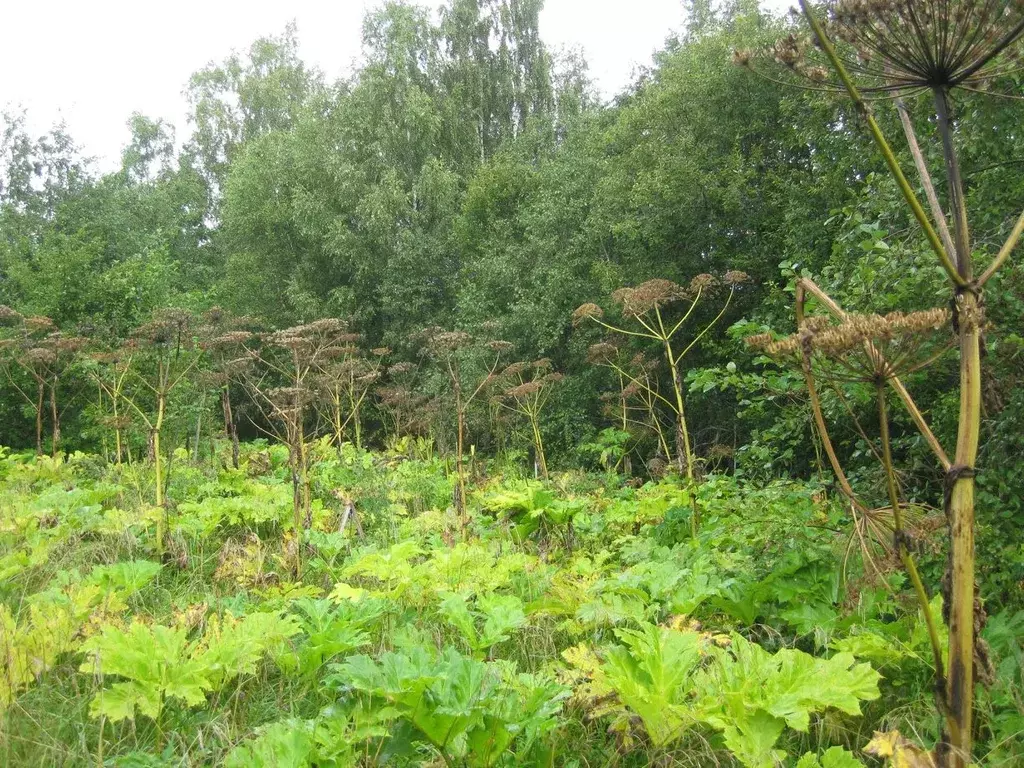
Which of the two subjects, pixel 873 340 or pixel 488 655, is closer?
pixel 873 340

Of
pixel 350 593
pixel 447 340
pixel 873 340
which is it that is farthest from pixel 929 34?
pixel 447 340

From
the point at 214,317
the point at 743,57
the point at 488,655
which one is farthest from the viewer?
the point at 214,317

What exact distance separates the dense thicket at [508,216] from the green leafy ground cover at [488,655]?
0.69 meters

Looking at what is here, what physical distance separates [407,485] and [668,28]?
17.7 m

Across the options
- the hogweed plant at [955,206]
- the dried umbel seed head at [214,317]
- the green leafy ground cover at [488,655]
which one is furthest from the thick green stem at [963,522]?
the dried umbel seed head at [214,317]

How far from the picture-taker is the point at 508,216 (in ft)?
68.4

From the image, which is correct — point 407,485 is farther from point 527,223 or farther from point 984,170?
point 527,223

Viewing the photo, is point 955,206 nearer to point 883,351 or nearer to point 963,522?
point 883,351

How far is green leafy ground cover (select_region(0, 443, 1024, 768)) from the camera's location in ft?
6.97

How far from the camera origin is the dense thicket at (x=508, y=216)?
173 inches

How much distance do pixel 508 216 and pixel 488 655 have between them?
18558 mm

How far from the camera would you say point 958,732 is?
1.50 meters

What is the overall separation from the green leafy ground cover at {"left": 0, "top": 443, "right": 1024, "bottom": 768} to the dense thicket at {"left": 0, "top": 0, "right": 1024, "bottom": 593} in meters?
0.69

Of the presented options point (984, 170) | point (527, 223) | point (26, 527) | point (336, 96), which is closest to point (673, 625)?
point (984, 170)
